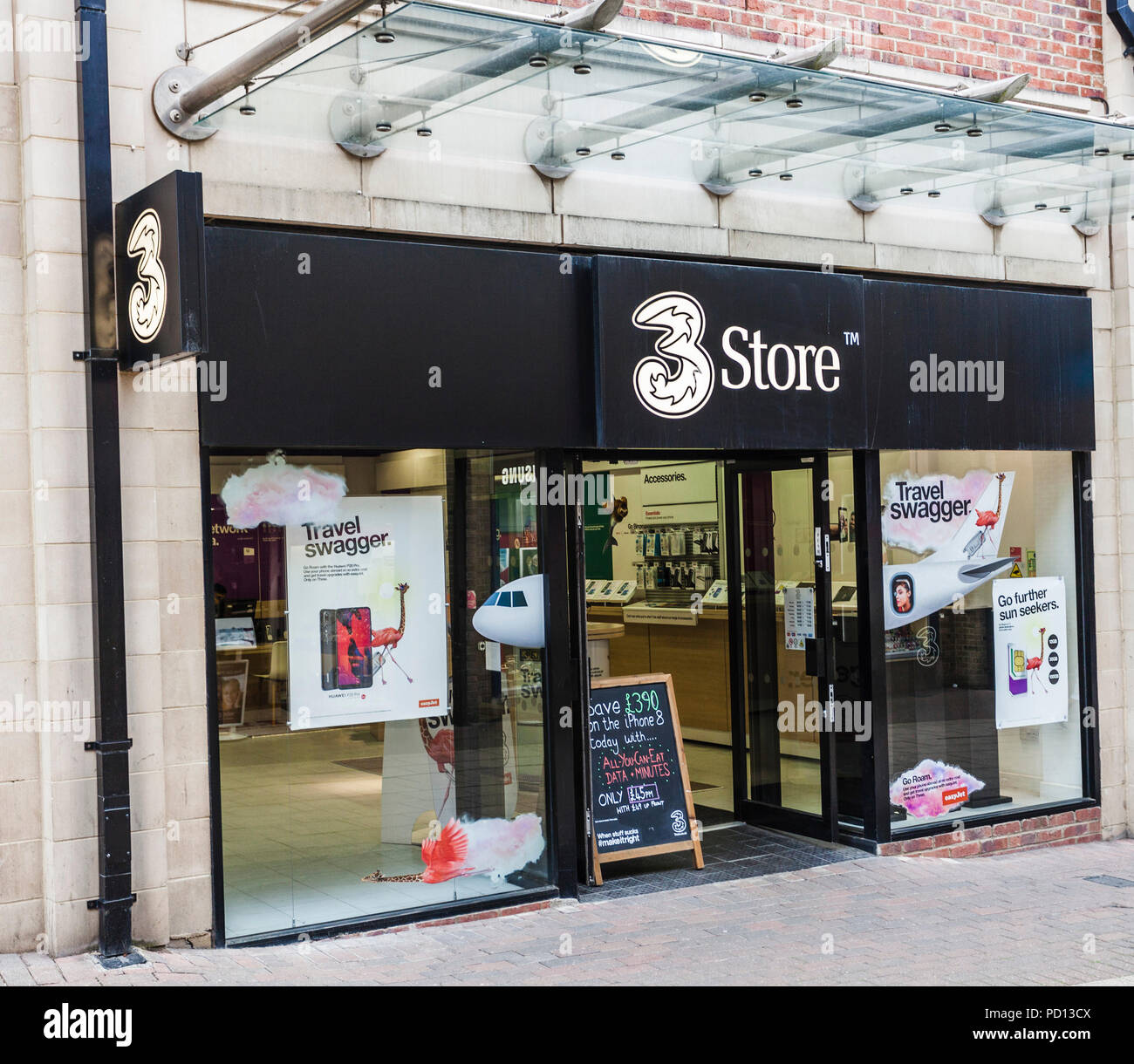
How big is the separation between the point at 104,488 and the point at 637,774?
3689 mm

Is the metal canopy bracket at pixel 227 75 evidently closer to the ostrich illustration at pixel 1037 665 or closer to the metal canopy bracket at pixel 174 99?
the metal canopy bracket at pixel 174 99

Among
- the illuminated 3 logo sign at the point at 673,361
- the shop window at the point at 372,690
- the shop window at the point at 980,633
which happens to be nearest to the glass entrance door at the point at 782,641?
the shop window at the point at 980,633

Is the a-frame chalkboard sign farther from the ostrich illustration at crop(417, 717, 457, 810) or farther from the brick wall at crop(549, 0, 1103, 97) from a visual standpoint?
the brick wall at crop(549, 0, 1103, 97)

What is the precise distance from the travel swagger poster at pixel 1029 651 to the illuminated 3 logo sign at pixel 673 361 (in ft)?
9.46

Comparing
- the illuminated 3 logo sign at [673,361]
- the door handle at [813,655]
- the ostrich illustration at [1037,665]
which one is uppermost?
the illuminated 3 logo sign at [673,361]

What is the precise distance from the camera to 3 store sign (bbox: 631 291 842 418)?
7.30m

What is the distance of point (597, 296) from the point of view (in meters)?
7.15

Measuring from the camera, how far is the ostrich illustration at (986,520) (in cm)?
891

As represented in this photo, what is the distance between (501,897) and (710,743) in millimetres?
4361

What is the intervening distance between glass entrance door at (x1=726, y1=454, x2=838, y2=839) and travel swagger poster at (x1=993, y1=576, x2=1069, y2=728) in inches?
53.6

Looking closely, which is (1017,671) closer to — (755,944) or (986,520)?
(986,520)

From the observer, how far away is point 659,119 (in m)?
6.80

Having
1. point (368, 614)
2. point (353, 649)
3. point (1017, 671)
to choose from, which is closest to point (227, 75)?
point (368, 614)

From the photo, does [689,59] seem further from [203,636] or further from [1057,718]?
[1057,718]
